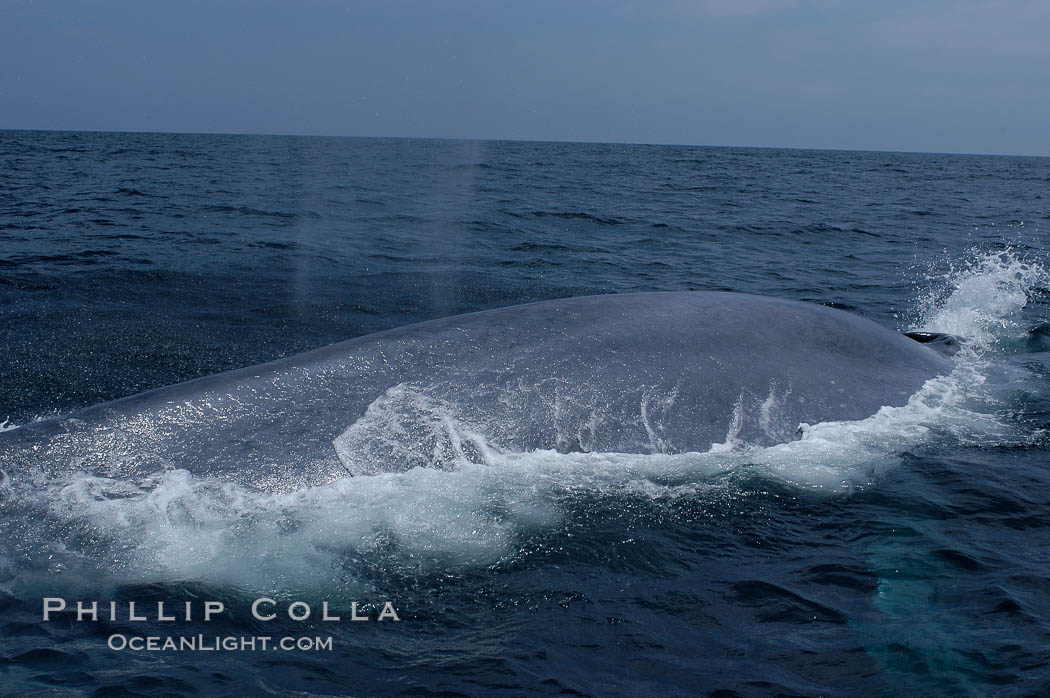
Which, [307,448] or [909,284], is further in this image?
[909,284]

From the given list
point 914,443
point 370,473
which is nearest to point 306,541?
point 370,473

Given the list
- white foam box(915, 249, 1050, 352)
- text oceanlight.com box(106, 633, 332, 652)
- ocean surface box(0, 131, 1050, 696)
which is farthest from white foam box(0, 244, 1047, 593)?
white foam box(915, 249, 1050, 352)

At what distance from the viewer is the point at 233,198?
27.4 m

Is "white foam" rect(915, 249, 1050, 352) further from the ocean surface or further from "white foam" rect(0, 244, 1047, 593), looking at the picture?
"white foam" rect(0, 244, 1047, 593)

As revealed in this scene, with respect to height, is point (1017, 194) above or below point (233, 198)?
above

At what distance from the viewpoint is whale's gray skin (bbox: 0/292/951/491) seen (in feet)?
15.1

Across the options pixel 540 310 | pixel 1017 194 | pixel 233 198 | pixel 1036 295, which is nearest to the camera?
pixel 540 310

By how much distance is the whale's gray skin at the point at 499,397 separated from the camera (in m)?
4.62

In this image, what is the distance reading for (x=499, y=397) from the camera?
17.2 feet

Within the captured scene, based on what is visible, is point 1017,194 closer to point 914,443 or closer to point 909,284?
point 909,284

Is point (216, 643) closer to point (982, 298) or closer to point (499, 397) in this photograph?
point (499, 397)

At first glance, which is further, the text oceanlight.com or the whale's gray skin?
the whale's gray skin

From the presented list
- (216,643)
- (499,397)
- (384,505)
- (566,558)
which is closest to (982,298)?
(499,397)

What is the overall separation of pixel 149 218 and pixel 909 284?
18272 millimetres
